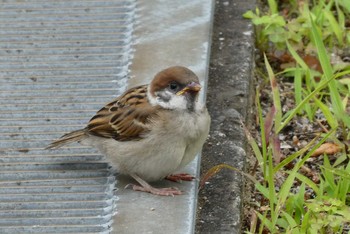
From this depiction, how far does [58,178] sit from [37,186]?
131mm

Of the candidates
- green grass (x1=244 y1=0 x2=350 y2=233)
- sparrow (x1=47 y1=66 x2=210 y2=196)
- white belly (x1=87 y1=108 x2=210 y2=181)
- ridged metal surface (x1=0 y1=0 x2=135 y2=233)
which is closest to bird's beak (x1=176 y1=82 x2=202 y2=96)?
sparrow (x1=47 y1=66 x2=210 y2=196)

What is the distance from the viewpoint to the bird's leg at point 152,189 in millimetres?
5188

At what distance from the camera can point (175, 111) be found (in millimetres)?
5160

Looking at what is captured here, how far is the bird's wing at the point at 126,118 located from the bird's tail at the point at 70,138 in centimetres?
5

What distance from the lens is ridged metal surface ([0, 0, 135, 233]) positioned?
504 centimetres

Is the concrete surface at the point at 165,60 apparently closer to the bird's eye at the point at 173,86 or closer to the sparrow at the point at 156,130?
the sparrow at the point at 156,130

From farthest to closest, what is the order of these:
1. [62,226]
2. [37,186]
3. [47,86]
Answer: [47,86] → [37,186] → [62,226]

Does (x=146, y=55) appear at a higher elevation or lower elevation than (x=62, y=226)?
higher

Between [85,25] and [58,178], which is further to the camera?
[85,25]

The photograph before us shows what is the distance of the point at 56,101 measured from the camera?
5.92 metres

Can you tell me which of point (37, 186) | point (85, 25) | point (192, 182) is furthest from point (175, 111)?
point (85, 25)

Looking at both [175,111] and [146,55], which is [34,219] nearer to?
[175,111]

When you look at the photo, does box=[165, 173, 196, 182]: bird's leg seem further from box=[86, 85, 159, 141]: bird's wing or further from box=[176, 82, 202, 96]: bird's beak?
box=[176, 82, 202, 96]: bird's beak

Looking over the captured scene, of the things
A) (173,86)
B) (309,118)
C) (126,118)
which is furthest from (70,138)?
(309,118)
